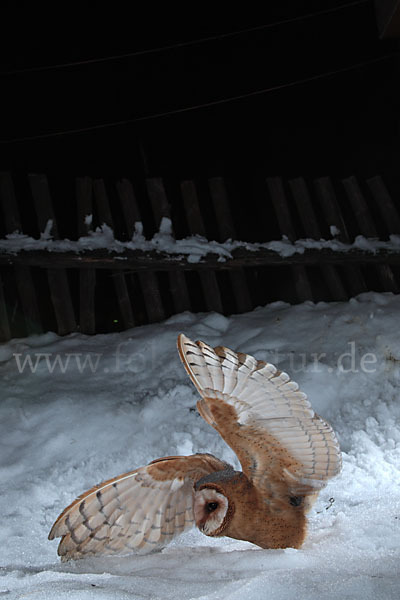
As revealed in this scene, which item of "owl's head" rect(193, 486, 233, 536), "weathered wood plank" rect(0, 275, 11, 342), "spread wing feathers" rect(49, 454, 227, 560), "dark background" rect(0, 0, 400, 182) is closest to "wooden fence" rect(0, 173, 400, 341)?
"weathered wood plank" rect(0, 275, 11, 342)

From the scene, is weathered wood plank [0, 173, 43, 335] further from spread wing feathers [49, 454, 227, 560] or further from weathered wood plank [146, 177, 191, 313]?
spread wing feathers [49, 454, 227, 560]

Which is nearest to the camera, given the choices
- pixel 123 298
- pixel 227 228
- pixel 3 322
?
pixel 3 322

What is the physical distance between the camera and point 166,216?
407 centimetres

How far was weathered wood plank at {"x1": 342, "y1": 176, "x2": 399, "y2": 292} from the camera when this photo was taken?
4074mm

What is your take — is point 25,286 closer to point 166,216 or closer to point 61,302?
point 61,302

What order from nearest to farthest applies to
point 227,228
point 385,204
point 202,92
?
point 227,228
point 385,204
point 202,92

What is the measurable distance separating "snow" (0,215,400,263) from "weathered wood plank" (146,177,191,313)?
98 mm

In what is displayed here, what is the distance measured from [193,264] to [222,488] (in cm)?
250

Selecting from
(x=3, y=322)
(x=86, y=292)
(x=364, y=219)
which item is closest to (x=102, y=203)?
(x=86, y=292)

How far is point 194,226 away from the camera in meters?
4.11

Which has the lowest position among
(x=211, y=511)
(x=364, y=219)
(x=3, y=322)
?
(x=211, y=511)

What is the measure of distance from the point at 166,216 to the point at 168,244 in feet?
1.12

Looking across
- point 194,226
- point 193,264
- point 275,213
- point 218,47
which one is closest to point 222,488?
point 193,264

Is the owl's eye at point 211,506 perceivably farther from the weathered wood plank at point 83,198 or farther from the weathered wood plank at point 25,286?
the weathered wood plank at point 83,198
